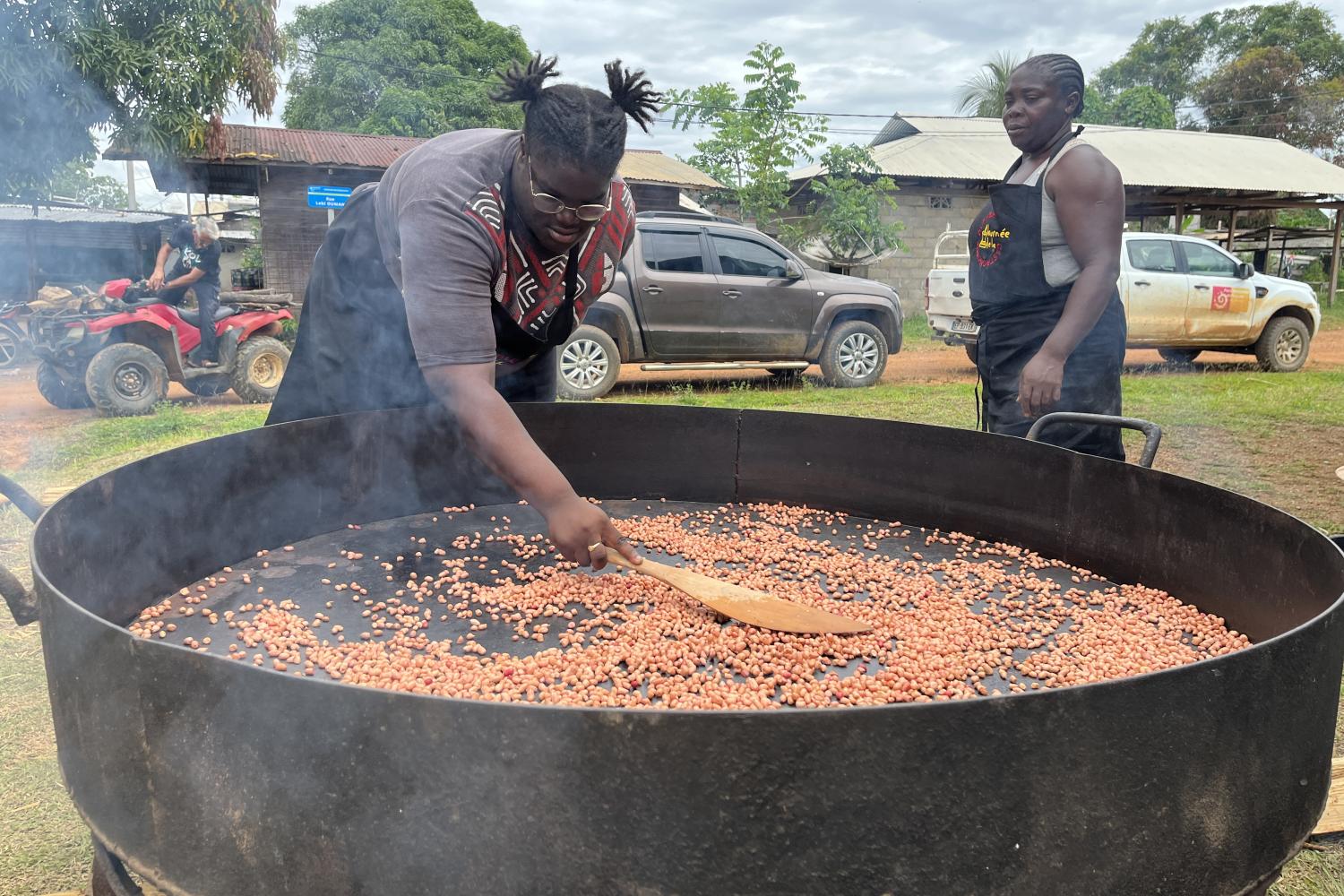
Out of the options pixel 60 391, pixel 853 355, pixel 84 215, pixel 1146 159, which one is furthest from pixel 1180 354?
pixel 84 215

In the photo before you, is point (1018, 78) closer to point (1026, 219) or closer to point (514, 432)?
point (1026, 219)

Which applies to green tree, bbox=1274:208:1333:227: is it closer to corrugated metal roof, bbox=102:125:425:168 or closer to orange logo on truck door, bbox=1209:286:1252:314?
orange logo on truck door, bbox=1209:286:1252:314

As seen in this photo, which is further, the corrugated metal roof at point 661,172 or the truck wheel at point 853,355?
the corrugated metal roof at point 661,172

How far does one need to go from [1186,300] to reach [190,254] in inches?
392

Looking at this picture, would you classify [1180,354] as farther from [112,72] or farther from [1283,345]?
[112,72]

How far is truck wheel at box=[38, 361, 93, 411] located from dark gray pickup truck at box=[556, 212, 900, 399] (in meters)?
3.85

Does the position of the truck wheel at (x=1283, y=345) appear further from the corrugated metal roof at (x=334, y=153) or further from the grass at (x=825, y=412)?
the corrugated metal roof at (x=334, y=153)

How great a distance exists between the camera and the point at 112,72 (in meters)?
3.46

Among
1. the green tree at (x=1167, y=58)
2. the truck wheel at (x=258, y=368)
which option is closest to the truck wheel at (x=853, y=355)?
the truck wheel at (x=258, y=368)

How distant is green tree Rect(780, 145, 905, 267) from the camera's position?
46.1 feet

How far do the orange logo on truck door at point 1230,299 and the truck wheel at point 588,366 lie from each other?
687 centimetres

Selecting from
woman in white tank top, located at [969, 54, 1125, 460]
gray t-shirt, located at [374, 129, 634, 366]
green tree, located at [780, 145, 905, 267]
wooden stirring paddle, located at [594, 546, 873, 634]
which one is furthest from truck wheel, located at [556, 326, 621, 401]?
green tree, located at [780, 145, 905, 267]

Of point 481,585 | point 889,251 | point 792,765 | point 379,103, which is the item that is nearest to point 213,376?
point 481,585

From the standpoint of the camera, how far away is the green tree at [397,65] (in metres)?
21.2
